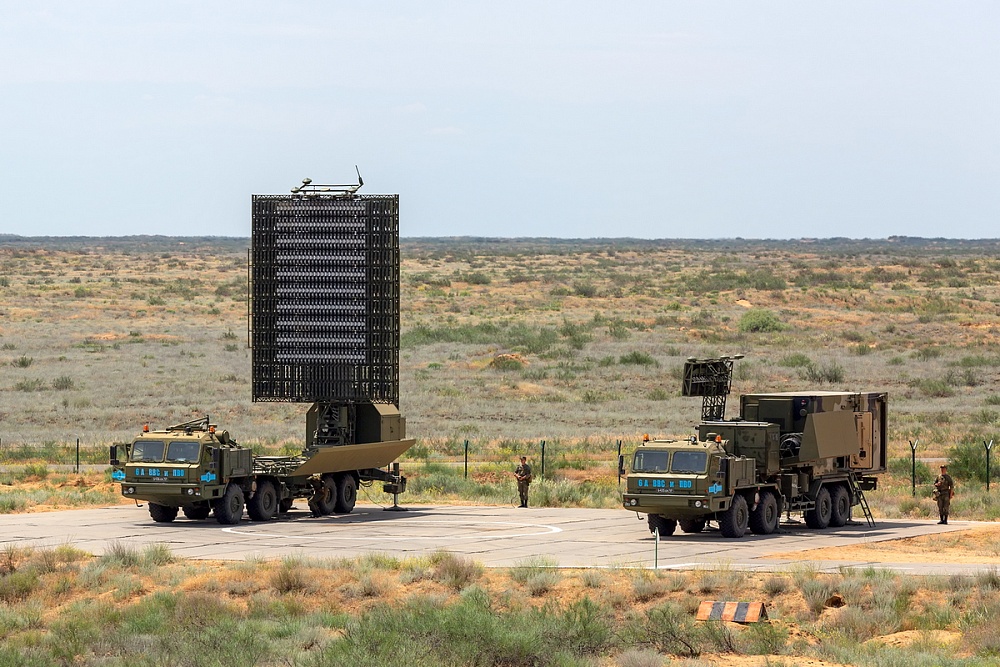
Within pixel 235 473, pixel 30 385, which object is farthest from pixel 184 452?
pixel 30 385

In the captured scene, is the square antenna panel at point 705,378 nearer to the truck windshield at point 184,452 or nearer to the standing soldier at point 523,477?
the standing soldier at point 523,477

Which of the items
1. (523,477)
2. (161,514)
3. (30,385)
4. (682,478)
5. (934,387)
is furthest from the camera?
(30,385)

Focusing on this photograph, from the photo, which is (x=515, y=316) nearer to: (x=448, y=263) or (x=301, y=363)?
(x=301, y=363)

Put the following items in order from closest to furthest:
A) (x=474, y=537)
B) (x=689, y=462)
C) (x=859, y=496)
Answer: (x=689, y=462) → (x=474, y=537) → (x=859, y=496)

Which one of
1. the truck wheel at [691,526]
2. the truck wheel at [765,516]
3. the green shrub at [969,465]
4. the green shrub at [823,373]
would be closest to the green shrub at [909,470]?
the green shrub at [969,465]

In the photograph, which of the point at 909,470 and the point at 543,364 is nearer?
the point at 909,470

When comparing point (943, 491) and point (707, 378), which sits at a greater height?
point (707, 378)

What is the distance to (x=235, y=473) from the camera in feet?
117

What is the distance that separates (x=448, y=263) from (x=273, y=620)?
177596mm

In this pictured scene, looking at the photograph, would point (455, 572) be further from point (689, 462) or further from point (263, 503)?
point (263, 503)

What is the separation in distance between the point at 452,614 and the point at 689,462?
11664 mm

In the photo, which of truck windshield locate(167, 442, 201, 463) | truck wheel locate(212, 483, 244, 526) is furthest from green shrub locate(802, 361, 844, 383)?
truck windshield locate(167, 442, 201, 463)

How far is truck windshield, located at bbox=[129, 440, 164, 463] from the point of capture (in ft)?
114

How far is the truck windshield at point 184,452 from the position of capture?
1364 inches
